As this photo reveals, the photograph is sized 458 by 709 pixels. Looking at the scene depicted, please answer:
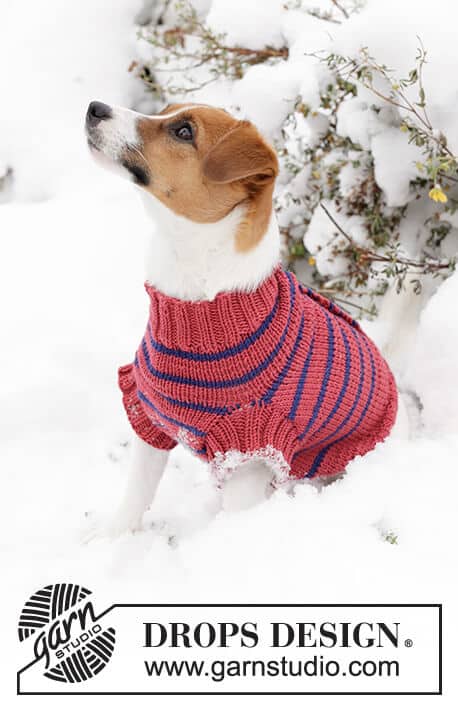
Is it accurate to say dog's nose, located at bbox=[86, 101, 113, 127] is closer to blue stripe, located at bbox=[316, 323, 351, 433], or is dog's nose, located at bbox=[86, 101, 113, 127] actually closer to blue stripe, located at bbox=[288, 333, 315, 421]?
blue stripe, located at bbox=[288, 333, 315, 421]

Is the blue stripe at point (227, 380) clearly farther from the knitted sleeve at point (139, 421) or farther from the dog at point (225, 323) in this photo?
the knitted sleeve at point (139, 421)

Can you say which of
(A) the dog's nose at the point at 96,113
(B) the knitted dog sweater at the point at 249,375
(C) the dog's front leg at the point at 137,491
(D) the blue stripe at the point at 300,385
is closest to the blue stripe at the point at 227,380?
(B) the knitted dog sweater at the point at 249,375

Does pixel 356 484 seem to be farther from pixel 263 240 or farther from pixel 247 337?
pixel 263 240

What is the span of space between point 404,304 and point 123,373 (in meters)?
1.19

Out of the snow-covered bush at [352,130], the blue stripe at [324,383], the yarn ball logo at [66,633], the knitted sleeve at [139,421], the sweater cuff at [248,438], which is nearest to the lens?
the yarn ball logo at [66,633]

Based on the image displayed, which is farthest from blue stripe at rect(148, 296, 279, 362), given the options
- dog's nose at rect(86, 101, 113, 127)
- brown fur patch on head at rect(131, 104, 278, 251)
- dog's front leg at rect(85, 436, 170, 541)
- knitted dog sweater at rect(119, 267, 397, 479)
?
dog's nose at rect(86, 101, 113, 127)

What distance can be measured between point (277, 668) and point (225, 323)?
89cm

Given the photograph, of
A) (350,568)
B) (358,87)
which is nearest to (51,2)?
(358,87)

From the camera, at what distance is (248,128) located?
1940 mm

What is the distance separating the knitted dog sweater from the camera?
2.05 m

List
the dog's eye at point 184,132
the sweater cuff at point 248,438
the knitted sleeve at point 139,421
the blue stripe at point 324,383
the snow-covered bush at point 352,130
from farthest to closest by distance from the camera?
the snow-covered bush at point 352,130 → the knitted sleeve at point 139,421 → the blue stripe at point 324,383 → the sweater cuff at point 248,438 → the dog's eye at point 184,132

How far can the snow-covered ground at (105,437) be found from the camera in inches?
76.9

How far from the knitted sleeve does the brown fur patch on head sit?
677mm

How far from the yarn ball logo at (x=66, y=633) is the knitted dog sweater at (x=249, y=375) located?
0.54m
